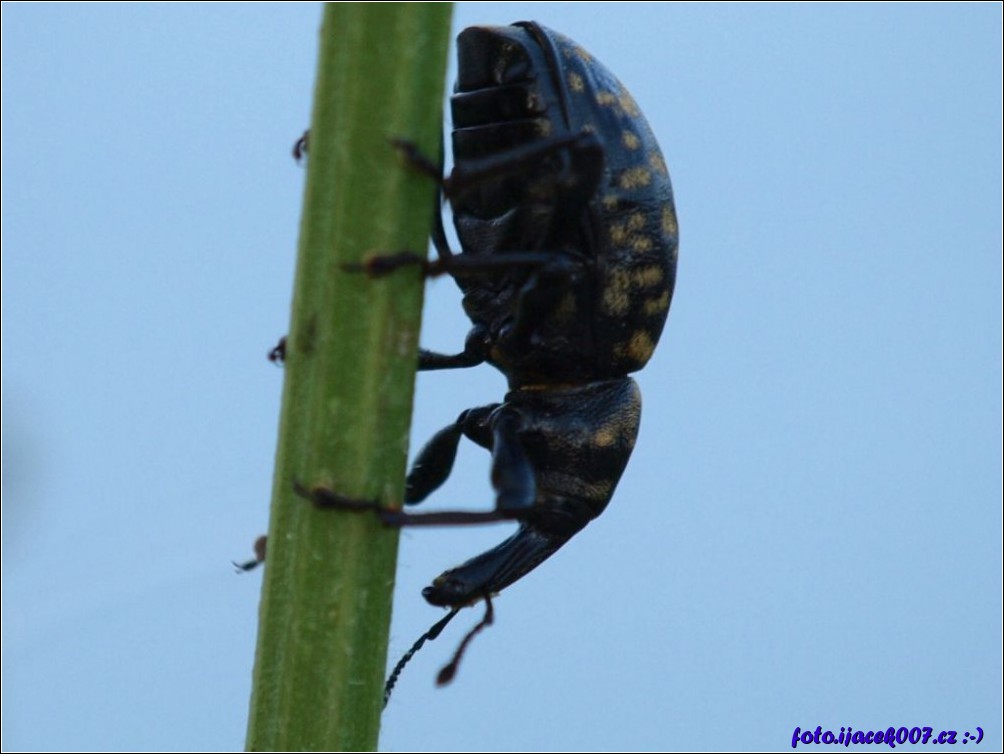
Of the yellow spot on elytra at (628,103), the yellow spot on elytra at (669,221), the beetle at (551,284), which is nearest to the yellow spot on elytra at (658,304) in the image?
the beetle at (551,284)

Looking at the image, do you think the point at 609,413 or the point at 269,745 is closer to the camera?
the point at 269,745

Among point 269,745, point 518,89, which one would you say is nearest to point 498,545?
point 518,89

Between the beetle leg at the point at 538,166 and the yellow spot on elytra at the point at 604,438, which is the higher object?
the beetle leg at the point at 538,166

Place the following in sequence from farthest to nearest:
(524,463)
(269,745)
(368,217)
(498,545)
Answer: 1. (498,545)
2. (524,463)
3. (269,745)
4. (368,217)

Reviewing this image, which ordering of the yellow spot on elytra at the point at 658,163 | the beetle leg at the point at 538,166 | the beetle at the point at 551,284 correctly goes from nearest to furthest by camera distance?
the beetle leg at the point at 538,166 → the beetle at the point at 551,284 → the yellow spot on elytra at the point at 658,163

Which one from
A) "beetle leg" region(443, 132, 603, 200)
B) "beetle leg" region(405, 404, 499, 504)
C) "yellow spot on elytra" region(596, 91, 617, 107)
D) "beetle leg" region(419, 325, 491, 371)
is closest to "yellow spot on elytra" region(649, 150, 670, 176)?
"yellow spot on elytra" region(596, 91, 617, 107)

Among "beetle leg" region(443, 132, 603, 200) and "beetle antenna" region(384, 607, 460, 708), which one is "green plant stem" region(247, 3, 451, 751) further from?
"beetle antenna" region(384, 607, 460, 708)

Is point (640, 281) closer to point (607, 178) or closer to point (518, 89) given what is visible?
point (607, 178)

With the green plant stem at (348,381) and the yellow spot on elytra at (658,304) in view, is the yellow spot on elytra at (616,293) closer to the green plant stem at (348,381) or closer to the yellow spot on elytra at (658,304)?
the yellow spot on elytra at (658,304)

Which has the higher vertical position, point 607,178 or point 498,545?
point 607,178
